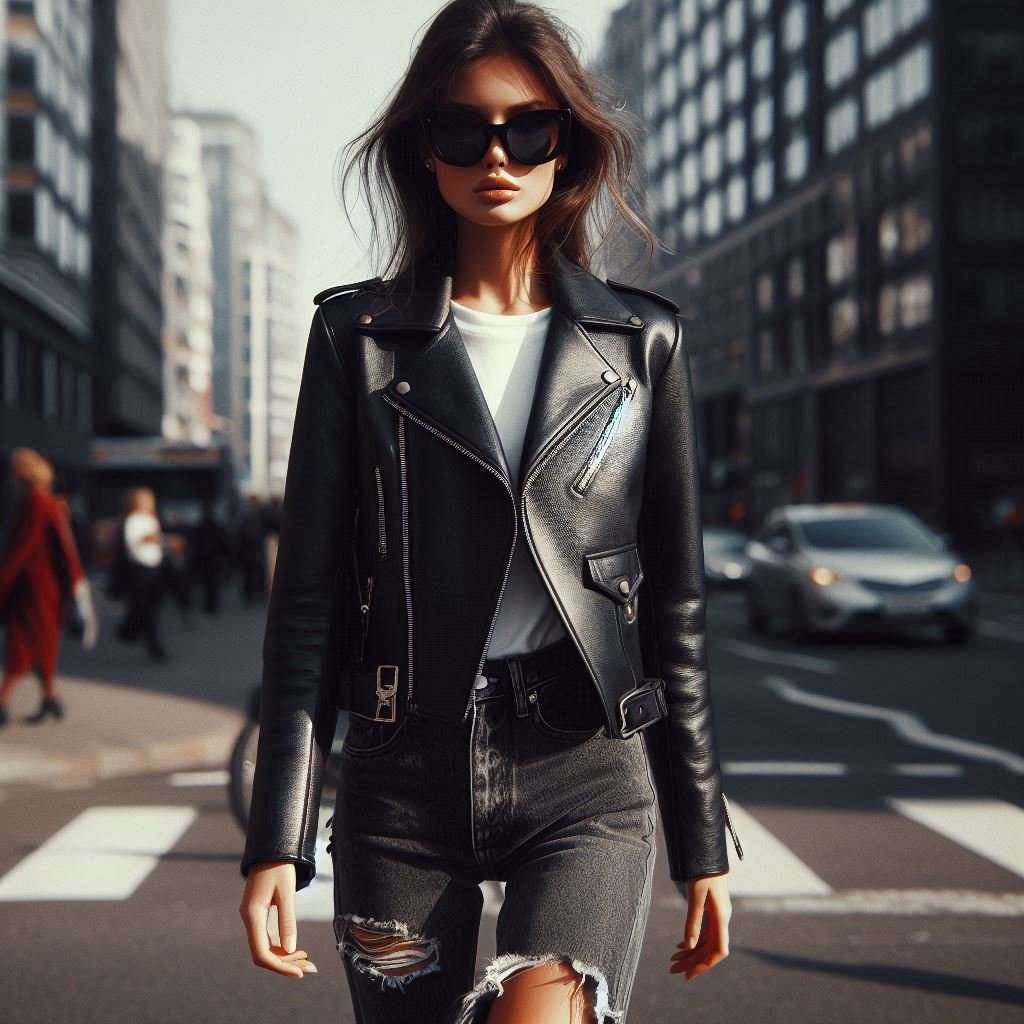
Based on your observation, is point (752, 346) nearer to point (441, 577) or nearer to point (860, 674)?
point (860, 674)

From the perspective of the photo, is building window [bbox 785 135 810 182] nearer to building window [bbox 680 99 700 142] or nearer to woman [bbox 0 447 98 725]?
building window [bbox 680 99 700 142]

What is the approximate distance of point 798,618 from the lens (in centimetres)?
1825

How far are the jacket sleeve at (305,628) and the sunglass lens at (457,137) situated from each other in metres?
0.33

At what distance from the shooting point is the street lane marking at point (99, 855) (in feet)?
19.7

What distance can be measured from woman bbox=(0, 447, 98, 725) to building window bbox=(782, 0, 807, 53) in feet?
198

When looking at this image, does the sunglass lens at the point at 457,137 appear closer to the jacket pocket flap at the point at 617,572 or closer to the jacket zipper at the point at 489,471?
the jacket zipper at the point at 489,471

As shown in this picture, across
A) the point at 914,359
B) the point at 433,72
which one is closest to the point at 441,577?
the point at 433,72

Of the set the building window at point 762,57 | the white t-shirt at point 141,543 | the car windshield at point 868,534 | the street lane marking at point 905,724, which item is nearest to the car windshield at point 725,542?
the car windshield at point 868,534

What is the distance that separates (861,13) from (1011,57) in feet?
28.3

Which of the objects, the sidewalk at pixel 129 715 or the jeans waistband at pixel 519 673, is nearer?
the jeans waistband at pixel 519 673

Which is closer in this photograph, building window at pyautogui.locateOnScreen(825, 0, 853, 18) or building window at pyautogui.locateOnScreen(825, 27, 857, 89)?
building window at pyautogui.locateOnScreen(825, 27, 857, 89)

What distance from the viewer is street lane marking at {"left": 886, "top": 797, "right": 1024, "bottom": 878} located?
21.7ft

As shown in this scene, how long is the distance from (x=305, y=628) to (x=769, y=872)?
4.55 meters

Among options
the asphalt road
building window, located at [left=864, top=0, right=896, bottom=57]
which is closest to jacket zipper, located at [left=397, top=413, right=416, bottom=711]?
the asphalt road
